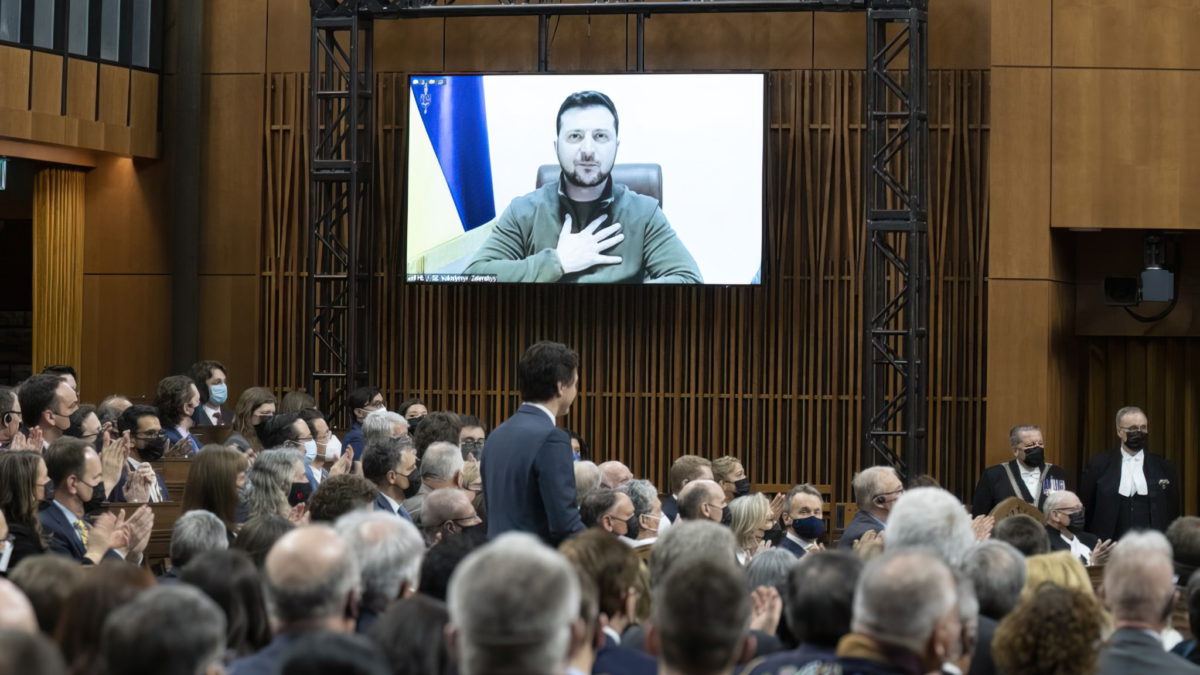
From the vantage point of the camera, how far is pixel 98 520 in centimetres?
573

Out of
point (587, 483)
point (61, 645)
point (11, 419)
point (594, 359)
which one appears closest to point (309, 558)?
point (61, 645)

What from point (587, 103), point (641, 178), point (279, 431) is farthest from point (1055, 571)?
point (587, 103)

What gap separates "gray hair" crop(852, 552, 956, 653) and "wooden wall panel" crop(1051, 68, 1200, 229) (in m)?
8.89

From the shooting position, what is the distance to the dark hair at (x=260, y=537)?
4.85 m

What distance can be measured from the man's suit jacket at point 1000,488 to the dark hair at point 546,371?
5.25 m

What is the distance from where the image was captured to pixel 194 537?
503cm

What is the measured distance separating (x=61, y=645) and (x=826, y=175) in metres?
9.86

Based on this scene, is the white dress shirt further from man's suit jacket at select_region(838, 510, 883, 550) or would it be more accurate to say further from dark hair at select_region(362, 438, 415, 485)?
dark hair at select_region(362, 438, 415, 485)

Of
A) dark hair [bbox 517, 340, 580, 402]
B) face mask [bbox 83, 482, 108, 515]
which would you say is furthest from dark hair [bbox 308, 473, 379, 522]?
face mask [bbox 83, 482, 108, 515]

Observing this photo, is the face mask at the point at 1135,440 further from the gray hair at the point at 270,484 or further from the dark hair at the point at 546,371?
the gray hair at the point at 270,484

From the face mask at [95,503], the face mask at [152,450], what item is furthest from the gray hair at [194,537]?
the face mask at [152,450]

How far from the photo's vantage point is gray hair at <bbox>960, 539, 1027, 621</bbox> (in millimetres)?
4324

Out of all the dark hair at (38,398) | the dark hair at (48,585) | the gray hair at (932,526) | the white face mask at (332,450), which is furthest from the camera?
the white face mask at (332,450)

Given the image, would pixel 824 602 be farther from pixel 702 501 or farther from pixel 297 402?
pixel 297 402
